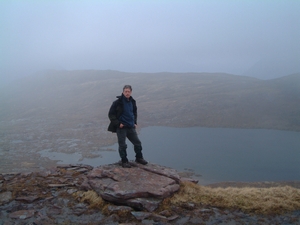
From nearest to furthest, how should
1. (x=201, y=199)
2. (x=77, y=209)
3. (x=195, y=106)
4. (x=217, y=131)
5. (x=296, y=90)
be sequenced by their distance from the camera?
(x=77, y=209) → (x=201, y=199) → (x=217, y=131) → (x=195, y=106) → (x=296, y=90)

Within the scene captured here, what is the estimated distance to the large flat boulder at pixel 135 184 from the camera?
712 cm

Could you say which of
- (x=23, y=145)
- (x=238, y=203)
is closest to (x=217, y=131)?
(x=23, y=145)

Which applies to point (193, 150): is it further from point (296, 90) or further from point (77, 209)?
point (296, 90)

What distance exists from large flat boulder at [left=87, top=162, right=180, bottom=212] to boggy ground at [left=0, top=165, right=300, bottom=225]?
0.21 metres

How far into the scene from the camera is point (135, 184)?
7.72 metres

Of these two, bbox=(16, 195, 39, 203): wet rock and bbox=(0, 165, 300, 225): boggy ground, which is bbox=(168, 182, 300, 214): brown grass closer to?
bbox=(0, 165, 300, 225): boggy ground

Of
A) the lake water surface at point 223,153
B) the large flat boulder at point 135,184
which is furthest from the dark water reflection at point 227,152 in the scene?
the large flat boulder at point 135,184

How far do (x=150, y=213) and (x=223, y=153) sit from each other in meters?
21.8

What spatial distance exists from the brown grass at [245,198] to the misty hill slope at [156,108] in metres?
25.3

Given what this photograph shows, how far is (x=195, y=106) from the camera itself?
4959cm

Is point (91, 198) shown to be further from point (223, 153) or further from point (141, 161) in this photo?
point (223, 153)

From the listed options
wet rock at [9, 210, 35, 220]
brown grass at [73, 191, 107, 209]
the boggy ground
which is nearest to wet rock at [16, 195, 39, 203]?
the boggy ground

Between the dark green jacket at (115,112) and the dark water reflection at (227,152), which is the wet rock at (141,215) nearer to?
the dark green jacket at (115,112)

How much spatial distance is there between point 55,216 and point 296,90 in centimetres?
6040
